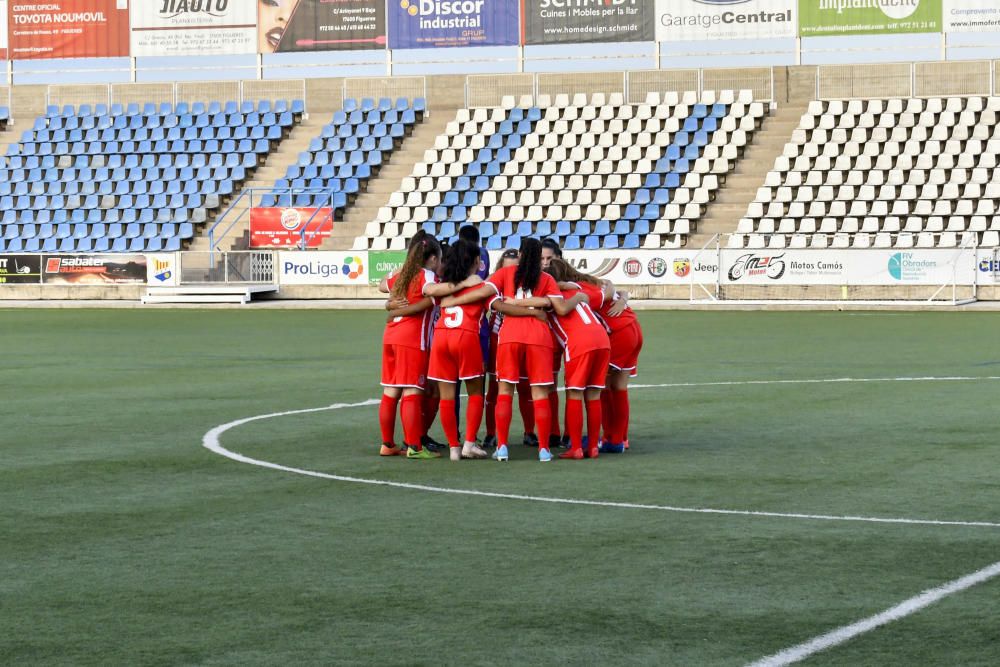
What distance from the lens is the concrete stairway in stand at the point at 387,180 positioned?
45.6m

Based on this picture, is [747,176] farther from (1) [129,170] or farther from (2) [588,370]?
(2) [588,370]

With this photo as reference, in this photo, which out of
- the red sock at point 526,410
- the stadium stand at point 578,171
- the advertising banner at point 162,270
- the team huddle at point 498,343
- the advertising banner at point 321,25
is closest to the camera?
the team huddle at point 498,343

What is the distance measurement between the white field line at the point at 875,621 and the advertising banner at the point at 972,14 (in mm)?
40057

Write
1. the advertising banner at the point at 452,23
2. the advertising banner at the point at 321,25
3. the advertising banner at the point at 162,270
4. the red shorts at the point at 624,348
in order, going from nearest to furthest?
1. the red shorts at the point at 624,348
2. the advertising banner at the point at 162,270
3. the advertising banner at the point at 452,23
4. the advertising banner at the point at 321,25

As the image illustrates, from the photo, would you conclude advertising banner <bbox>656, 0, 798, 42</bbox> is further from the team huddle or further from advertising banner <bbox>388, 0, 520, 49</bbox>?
the team huddle

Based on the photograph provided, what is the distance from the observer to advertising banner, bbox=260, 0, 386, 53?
50.4 metres

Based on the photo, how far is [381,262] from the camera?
41.2m

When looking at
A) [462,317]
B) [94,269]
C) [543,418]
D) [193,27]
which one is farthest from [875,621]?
[193,27]

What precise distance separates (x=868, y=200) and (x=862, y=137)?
10.2 feet

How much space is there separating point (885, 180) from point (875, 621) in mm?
36676

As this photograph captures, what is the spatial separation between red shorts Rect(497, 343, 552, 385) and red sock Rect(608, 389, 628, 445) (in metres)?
0.77

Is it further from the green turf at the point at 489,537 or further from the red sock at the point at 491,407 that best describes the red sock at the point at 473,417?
the red sock at the point at 491,407

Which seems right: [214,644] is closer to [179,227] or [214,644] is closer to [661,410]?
[661,410]

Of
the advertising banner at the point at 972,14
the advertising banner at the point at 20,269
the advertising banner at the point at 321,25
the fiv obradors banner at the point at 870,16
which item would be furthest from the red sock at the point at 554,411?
the advertising banner at the point at 321,25
